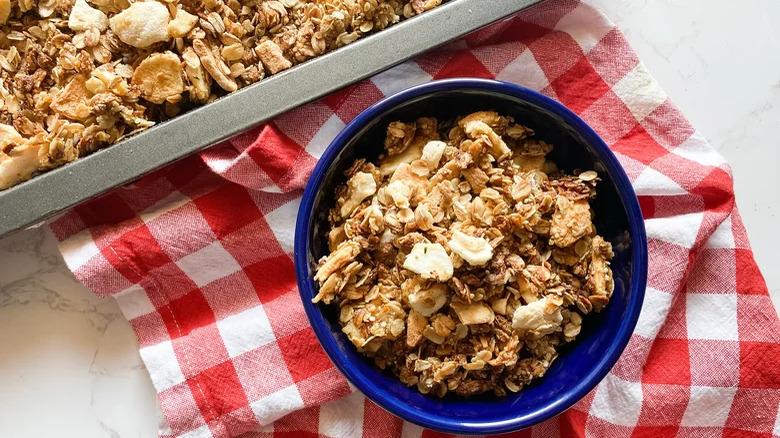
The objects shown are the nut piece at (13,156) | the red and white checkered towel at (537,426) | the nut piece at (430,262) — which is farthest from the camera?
the red and white checkered towel at (537,426)

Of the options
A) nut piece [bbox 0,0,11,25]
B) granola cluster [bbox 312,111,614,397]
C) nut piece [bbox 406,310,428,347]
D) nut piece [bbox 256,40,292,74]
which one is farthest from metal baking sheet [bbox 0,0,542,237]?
nut piece [bbox 406,310,428,347]

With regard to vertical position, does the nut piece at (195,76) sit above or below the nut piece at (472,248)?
above

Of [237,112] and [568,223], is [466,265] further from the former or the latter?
[237,112]

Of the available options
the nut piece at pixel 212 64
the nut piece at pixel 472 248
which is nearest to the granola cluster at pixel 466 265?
the nut piece at pixel 472 248

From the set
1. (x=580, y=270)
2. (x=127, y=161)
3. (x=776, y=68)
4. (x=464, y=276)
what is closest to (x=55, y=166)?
(x=127, y=161)

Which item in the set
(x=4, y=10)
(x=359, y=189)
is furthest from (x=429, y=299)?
(x=4, y=10)

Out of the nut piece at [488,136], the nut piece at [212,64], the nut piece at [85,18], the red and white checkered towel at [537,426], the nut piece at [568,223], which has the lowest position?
the red and white checkered towel at [537,426]

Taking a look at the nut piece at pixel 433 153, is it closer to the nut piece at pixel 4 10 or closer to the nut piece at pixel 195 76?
the nut piece at pixel 195 76
